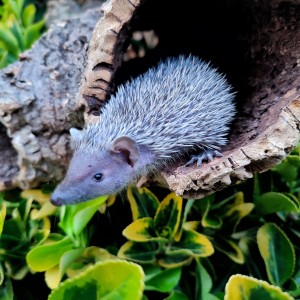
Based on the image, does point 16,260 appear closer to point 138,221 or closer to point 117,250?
point 117,250

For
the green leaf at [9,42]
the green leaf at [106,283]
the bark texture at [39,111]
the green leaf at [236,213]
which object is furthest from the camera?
the green leaf at [9,42]

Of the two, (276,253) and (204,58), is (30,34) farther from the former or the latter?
(276,253)

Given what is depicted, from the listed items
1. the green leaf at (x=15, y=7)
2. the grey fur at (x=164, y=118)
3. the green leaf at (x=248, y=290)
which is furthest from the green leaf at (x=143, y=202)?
the green leaf at (x=15, y=7)

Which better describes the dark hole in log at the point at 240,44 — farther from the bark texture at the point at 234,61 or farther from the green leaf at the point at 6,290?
the green leaf at the point at 6,290

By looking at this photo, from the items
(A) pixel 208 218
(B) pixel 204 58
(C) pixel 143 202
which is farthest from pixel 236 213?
(B) pixel 204 58

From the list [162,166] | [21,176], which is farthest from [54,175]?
[162,166]

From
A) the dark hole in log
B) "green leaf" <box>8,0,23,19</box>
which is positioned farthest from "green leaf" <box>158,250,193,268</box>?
"green leaf" <box>8,0,23,19</box>
